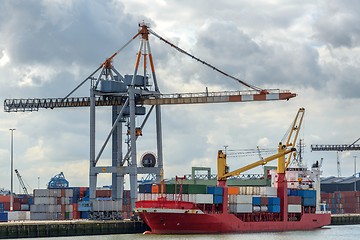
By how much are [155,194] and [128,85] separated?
16392mm

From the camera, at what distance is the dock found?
86.3 meters

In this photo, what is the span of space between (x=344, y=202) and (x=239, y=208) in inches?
2828

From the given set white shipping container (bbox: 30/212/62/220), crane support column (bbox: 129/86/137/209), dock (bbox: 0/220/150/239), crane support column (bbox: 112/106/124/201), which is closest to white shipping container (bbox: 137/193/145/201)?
dock (bbox: 0/220/150/239)

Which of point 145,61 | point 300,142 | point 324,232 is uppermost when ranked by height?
point 145,61

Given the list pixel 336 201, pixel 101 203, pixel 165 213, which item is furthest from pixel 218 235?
pixel 336 201

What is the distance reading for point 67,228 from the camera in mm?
89688

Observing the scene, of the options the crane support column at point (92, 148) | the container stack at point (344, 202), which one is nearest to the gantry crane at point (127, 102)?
the crane support column at point (92, 148)

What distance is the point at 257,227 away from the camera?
99812mm

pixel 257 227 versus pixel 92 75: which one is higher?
pixel 92 75

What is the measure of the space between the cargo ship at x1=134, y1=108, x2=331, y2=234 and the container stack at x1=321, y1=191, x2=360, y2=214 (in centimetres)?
4825

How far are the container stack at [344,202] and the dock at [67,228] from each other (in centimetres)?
7605

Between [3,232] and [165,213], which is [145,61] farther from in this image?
[3,232]

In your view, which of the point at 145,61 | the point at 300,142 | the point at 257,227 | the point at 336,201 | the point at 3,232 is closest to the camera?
the point at 3,232

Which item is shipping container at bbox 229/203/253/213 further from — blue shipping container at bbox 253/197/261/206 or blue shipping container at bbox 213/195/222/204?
blue shipping container at bbox 213/195/222/204
